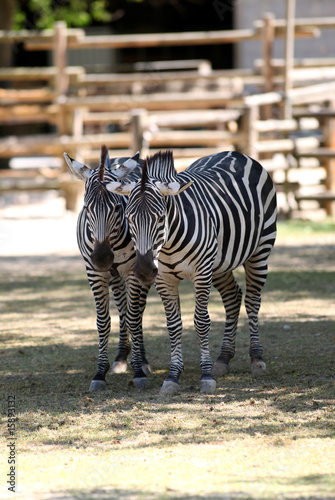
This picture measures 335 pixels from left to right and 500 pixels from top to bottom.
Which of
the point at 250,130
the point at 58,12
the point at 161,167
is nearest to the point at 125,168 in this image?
the point at 161,167

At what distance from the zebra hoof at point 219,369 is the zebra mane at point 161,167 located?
1.49 meters

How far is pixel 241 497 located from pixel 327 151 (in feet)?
35.7

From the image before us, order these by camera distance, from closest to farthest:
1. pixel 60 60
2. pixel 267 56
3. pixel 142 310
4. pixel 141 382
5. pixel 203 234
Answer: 1. pixel 203 234
2. pixel 141 382
3. pixel 142 310
4. pixel 60 60
5. pixel 267 56

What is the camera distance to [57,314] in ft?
26.7

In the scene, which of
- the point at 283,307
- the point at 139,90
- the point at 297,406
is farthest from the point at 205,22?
the point at 297,406

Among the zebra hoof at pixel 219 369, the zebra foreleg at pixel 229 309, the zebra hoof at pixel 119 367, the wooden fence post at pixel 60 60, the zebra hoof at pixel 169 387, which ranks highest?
the wooden fence post at pixel 60 60

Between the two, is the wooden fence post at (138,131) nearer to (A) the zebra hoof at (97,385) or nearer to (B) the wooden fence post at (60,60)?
(B) the wooden fence post at (60,60)

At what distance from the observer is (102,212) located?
16.7 ft

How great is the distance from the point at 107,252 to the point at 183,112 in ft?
33.1

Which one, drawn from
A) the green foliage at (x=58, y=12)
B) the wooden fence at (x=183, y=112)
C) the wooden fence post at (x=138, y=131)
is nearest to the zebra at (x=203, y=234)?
the wooden fence post at (x=138, y=131)

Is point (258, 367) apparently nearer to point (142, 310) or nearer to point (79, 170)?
point (142, 310)

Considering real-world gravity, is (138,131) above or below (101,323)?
above

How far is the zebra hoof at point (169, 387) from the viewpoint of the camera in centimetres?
529

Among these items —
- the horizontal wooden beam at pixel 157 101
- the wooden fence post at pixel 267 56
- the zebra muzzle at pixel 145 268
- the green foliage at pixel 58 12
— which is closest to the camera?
the zebra muzzle at pixel 145 268
